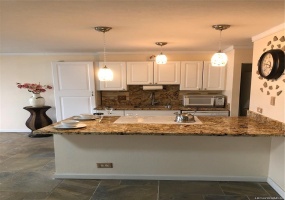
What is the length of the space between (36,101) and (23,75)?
0.97 metres

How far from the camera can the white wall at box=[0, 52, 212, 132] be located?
470cm

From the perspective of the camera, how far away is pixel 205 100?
4406mm

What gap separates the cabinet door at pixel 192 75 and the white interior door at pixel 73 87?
7.19 feet

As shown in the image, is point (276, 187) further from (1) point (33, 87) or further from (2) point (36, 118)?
(1) point (33, 87)

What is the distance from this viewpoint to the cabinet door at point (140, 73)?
451 cm

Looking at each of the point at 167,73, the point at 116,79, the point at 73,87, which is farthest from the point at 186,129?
the point at 73,87

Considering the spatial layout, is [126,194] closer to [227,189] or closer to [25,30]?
[227,189]

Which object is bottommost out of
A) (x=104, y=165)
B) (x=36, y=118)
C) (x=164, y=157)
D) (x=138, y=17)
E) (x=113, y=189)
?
(x=113, y=189)

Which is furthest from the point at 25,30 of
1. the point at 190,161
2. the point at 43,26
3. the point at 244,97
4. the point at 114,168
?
the point at 244,97

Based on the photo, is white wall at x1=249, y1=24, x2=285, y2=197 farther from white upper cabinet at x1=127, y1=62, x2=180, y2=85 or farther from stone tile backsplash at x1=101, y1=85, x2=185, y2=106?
stone tile backsplash at x1=101, y1=85, x2=185, y2=106

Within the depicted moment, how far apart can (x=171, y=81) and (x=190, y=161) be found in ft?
7.60

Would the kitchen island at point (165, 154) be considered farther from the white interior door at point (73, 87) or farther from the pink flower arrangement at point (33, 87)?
the pink flower arrangement at point (33, 87)

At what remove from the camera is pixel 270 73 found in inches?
94.7

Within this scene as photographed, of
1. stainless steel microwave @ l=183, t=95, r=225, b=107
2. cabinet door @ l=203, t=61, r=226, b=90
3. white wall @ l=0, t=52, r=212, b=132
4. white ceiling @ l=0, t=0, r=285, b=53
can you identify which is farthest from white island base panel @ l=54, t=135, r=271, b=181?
white wall @ l=0, t=52, r=212, b=132
